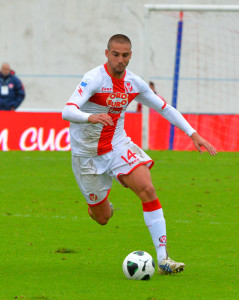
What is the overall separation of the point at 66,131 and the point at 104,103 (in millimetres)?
11426

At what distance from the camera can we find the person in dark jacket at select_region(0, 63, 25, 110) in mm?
20750

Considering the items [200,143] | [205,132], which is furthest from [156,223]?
[205,132]

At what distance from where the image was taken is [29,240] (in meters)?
9.07

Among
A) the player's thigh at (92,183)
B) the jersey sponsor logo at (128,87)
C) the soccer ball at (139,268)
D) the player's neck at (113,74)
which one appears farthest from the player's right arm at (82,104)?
the soccer ball at (139,268)

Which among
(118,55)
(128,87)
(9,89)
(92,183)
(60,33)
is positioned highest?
(60,33)

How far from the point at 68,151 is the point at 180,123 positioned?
11.5 meters

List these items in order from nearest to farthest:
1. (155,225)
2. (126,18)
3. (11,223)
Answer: (155,225), (11,223), (126,18)

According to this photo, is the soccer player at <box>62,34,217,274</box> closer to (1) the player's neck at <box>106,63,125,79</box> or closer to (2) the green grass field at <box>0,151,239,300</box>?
(1) the player's neck at <box>106,63,125,79</box>

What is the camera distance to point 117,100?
765 centimetres

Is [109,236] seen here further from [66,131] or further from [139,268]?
[66,131]

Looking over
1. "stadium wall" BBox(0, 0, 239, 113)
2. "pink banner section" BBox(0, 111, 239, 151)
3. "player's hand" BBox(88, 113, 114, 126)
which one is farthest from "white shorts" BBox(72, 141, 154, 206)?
"stadium wall" BBox(0, 0, 239, 113)

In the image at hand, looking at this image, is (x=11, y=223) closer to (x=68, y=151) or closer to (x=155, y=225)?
(x=155, y=225)

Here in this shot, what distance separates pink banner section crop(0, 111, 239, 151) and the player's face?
11391 millimetres

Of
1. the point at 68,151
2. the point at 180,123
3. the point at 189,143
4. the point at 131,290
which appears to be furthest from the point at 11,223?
the point at 189,143
